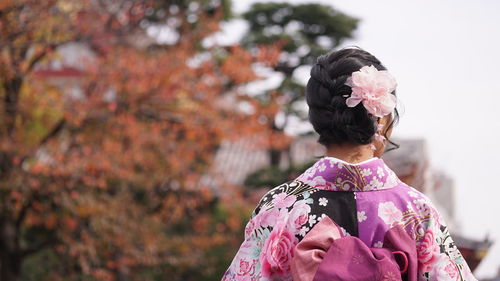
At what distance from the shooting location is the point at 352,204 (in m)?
2.45

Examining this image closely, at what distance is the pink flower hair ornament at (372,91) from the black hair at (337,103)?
3 centimetres

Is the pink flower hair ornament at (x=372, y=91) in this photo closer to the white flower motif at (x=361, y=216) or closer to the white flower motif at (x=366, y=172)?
the white flower motif at (x=366, y=172)

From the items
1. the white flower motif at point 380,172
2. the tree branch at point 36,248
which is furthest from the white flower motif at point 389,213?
the tree branch at point 36,248

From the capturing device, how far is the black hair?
242cm

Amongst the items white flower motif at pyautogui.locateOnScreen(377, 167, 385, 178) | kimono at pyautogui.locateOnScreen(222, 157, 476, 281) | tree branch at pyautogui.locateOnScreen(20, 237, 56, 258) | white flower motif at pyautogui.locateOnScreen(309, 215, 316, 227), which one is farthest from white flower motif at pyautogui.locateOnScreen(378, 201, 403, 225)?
tree branch at pyautogui.locateOnScreen(20, 237, 56, 258)

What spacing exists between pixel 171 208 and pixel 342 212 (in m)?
10.4

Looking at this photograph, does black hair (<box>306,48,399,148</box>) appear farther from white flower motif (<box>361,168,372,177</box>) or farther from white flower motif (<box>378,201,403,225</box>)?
white flower motif (<box>378,201,403,225</box>)

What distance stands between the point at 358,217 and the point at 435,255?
313 millimetres

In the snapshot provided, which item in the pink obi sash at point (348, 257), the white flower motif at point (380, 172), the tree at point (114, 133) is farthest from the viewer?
the tree at point (114, 133)

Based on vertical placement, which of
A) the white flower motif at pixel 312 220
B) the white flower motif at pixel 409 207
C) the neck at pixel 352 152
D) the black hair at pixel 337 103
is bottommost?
the white flower motif at pixel 312 220

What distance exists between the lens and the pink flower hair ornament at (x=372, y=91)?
7.79ft

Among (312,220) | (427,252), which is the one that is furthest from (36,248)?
(427,252)

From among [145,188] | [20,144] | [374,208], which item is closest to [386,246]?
[374,208]

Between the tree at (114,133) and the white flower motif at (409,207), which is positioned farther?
the tree at (114,133)
